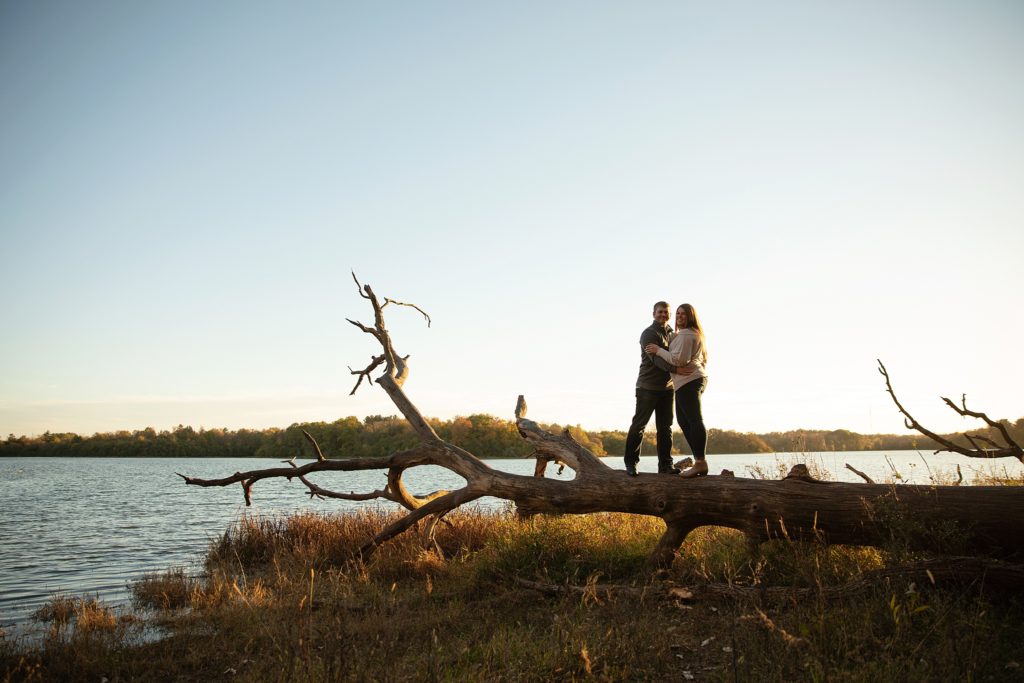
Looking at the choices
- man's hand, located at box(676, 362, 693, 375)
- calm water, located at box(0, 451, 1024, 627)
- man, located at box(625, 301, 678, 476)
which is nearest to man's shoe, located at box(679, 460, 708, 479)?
man, located at box(625, 301, 678, 476)

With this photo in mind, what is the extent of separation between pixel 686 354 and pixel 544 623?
356 cm

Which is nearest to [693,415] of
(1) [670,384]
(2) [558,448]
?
(1) [670,384]

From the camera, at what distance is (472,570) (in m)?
7.62

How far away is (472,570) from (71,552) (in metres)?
10.3

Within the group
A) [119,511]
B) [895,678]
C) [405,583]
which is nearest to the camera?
[895,678]

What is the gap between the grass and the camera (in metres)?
3.89

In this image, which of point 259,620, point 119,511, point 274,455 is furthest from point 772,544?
point 274,455

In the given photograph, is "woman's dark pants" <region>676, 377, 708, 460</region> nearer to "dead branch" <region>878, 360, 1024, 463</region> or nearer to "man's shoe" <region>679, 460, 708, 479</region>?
"man's shoe" <region>679, 460, 708, 479</region>

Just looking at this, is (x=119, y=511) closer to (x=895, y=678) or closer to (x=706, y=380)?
(x=706, y=380)

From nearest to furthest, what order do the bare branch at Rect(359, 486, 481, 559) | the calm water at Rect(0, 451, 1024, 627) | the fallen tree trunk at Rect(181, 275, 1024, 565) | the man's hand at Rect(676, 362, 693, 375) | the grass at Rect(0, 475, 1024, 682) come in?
1. the grass at Rect(0, 475, 1024, 682)
2. the fallen tree trunk at Rect(181, 275, 1024, 565)
3. the man's hand at Rect(676, 362, 693, 375)
4. the bare branch at Rect(359, 486, 481, 559)
5. the calm water at Rect(0, 451, 1024, 627)

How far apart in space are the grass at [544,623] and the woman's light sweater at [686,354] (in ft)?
7.13

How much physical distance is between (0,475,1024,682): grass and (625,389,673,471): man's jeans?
1273 mm

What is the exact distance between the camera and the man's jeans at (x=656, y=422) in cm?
774

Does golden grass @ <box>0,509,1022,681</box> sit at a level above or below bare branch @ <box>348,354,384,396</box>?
below
